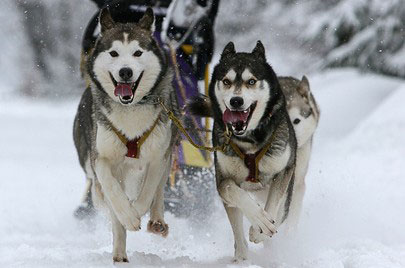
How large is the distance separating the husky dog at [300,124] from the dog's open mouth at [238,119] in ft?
2.93

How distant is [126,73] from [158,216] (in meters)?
0.83

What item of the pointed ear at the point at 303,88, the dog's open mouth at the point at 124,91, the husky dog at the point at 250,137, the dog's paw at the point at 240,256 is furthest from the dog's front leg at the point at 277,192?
the pointed ear at the point at 303,88

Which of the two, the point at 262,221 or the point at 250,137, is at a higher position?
the point at 250,137

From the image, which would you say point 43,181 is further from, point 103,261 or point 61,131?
point 61,131

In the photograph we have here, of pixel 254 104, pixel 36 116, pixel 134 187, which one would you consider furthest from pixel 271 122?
pixel 36 116

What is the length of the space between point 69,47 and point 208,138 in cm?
1662

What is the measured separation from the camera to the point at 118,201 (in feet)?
11.8

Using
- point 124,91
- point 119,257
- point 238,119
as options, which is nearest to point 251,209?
point 238,119

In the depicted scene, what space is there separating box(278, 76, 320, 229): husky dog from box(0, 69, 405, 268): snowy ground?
20 centimetres

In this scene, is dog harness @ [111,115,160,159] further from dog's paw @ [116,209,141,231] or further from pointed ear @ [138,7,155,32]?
pointed ear @ [138,7,155,32]

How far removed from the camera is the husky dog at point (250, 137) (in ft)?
11.9

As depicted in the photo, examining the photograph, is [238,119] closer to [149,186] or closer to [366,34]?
[149,186]

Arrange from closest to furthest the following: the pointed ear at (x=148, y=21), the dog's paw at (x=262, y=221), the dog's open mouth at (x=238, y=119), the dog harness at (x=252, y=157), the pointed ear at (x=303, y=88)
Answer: the dog's paw at (x=262, y=221), the dog's open mouth at (x=238, y=119), the dog harness at (x=252, y=157), the pointed ear at (x=148, y=21), the pointed ear at (x=303, y=88)

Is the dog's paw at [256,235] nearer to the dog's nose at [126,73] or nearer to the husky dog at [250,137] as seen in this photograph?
the husky dog at [250,137]
